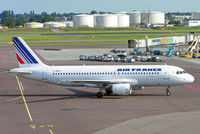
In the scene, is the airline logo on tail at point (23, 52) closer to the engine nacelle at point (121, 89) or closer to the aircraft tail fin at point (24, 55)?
the aircraft tail fin at point (24, 55)

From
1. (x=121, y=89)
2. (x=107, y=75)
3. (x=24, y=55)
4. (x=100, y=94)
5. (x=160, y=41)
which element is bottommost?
(x=100, y=94)

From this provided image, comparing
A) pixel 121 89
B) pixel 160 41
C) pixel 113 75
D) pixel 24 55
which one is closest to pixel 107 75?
pixel 113 75

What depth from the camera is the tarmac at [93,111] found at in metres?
34.2

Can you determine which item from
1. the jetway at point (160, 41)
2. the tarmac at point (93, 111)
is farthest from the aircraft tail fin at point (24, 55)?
the jetway at point (160, 41)

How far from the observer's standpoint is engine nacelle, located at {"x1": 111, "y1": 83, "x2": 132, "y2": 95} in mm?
51438

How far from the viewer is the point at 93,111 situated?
1763 inches

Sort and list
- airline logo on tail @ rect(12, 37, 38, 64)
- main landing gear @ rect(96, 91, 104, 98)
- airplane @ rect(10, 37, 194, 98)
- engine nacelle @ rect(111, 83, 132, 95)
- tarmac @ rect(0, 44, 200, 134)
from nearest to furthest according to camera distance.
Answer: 1. tarmac @ rect(0, 44, 200, 134)
2. engine nacelle @ rect(111, 83, 132, 95)
3. airplane @ rect(10, 37, 194, 98)
4. main landing gear @ rect(96, 91, 104, 98)
5. airline logo on tail @ rect(12, 37, 38, 64)

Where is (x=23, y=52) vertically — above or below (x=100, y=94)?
above

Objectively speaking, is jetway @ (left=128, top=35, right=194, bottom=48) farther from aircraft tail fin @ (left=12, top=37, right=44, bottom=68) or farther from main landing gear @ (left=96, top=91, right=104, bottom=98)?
main landing gear @ (left=96, top=91, right=104, bottom=98)

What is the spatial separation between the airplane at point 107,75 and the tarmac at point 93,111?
5.80ft

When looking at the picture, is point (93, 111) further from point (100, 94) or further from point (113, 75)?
point (113, 75)

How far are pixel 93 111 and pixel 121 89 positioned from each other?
8.08 meters

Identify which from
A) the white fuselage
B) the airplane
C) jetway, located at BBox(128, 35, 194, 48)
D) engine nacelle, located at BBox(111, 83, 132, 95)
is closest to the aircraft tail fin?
the airplane

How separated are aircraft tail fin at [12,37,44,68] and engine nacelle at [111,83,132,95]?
12295 mm
